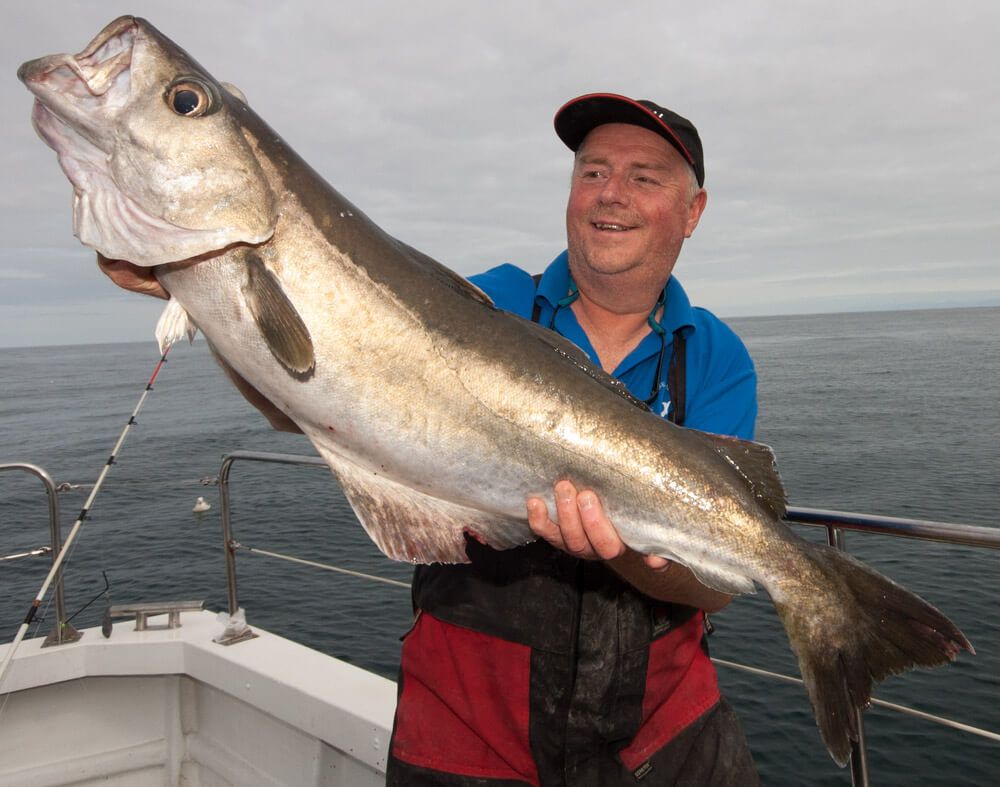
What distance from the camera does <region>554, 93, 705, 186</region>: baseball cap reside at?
3.38 m

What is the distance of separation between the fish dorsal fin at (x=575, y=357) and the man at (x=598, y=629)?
1.46ft

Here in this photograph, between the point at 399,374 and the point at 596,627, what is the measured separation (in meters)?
1.33

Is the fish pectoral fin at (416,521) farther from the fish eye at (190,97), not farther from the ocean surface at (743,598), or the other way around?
the ocean surface at (743,598)

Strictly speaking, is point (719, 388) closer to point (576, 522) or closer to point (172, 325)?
point (576, 522)

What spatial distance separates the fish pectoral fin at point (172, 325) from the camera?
2.54 meters

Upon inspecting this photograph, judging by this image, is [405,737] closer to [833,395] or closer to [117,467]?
[117,467]

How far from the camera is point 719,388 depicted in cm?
339

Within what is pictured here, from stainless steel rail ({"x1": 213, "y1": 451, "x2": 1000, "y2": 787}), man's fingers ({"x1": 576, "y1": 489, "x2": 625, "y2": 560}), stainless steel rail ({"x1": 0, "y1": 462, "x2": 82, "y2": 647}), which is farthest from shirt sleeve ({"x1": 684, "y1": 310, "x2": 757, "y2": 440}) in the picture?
stainless steel rail ({"x1": 0, "y1": 462, "x2": 82, "y2": 647})

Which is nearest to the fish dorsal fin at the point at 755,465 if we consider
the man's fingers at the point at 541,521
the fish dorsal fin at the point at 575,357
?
the fish dorsal fin at the point at 575,357

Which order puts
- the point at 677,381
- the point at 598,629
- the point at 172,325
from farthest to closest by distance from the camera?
the point at 677,381
the point at 598,629
the point at 172,325

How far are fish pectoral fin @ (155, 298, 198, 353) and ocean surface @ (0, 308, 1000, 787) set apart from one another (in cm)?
440

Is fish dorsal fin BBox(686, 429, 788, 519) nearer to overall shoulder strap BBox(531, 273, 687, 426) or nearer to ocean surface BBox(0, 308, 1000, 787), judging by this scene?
overall shoulder strap BBox(531, 273, 687, 426)

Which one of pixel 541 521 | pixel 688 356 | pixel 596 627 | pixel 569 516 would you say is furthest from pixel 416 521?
pixel 688 356

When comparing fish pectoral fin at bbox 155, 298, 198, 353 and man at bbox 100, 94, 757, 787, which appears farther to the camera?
man at bbox 100, 94, 757, 787
